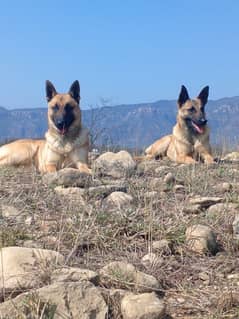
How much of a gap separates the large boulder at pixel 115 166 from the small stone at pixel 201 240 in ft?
8.43

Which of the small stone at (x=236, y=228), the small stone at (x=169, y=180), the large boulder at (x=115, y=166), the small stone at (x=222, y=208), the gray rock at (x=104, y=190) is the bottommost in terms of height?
the small stone at (x=236, y=228)

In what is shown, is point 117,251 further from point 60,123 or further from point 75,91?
point 75,91

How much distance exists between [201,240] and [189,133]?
7146 mm

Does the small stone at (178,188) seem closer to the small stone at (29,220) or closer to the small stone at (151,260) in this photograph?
the small stone at (29,220)

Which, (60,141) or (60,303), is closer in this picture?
(60,303)

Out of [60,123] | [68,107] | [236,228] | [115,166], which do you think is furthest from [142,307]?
[68,107]

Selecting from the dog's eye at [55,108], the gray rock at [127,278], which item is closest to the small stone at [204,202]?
the gray rock at [127,278]

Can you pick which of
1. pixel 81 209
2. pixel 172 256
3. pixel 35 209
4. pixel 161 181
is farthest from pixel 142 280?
pixel 161 181

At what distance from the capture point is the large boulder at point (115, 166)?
6082 mm

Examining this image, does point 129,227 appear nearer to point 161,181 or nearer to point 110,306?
point 110,306

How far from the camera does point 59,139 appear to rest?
7.95 m

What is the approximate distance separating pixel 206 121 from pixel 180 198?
577 centimetres

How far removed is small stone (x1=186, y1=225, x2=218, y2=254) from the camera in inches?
132

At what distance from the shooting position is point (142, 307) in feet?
8.20
